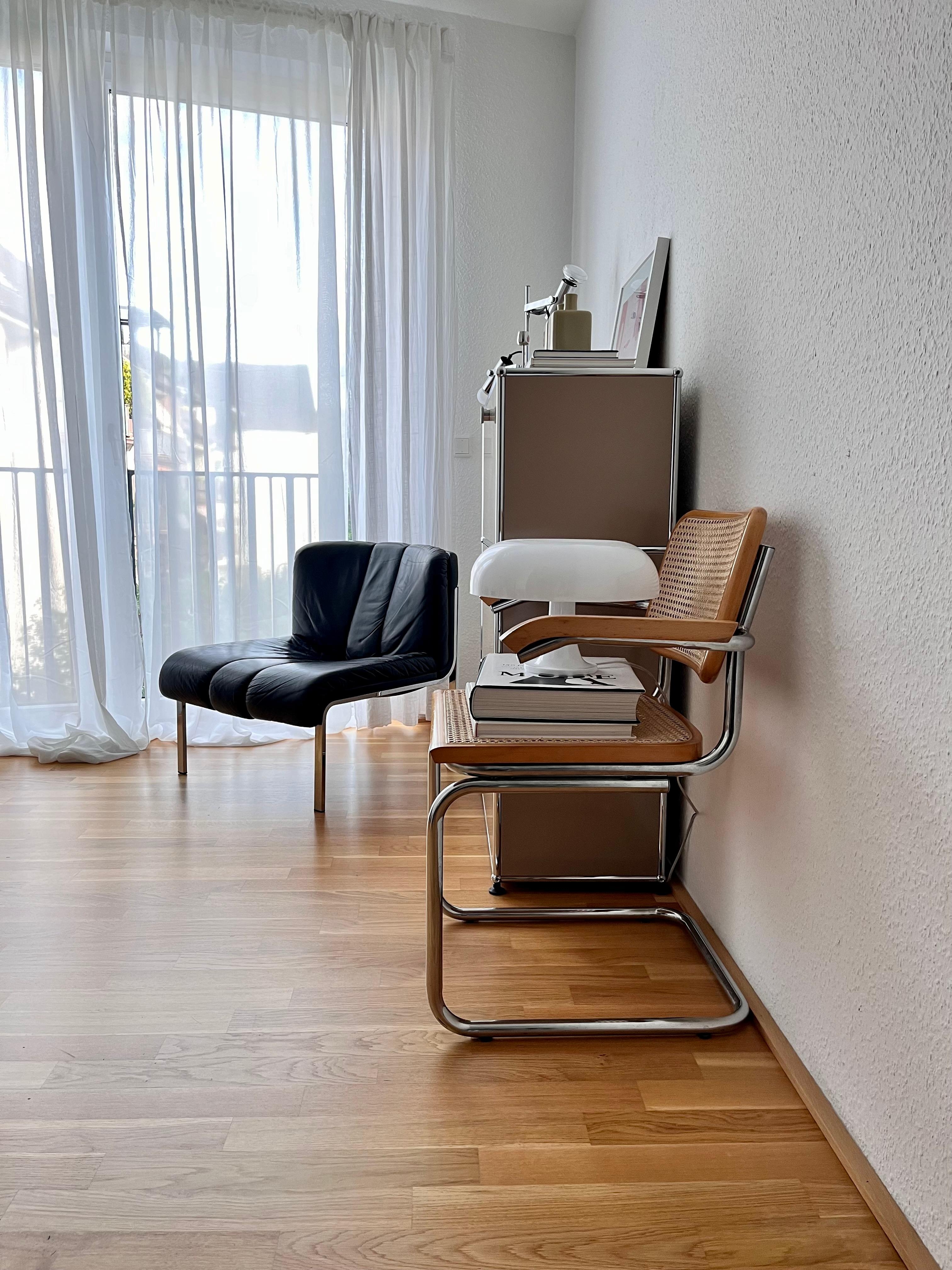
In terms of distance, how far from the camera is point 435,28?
3.30 metres

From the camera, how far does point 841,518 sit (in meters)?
1.26

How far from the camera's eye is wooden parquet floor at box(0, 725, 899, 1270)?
3.37 ft

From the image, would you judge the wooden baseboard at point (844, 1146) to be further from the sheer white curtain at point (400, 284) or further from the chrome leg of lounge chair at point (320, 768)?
the sheer white curtain at point (400, 284)

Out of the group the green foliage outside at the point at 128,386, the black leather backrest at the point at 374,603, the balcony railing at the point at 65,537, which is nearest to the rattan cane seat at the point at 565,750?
the black leather backrest at the point at 374,603

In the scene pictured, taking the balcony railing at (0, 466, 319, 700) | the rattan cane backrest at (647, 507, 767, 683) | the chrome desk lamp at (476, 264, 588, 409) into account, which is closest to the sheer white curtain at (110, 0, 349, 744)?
the balcony railing at (0, 466, 319, 700)

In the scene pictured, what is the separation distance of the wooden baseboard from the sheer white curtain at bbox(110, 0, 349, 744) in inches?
87.8

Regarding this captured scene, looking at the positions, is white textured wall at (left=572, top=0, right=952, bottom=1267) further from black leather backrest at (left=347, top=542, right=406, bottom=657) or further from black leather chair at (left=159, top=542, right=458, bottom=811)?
black leather backrest at (left=347, top=542, right=406, bottom=657)

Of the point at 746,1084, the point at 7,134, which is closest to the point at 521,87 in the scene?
the point at 7,134

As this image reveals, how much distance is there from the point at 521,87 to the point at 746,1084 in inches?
137

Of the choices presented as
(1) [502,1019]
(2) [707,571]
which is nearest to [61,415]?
(2) [707,571]

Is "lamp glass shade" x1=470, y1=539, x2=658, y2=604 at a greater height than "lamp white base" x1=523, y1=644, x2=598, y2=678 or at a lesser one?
greater

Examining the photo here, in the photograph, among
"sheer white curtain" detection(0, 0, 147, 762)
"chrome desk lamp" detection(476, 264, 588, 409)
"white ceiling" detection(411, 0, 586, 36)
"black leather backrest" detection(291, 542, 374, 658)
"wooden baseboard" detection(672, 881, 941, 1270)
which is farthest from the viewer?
"white ceiling" detection(411, 0, 586, 36)

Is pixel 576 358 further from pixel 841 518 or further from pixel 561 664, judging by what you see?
pixel 841 518

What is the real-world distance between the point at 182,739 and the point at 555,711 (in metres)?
1.80
